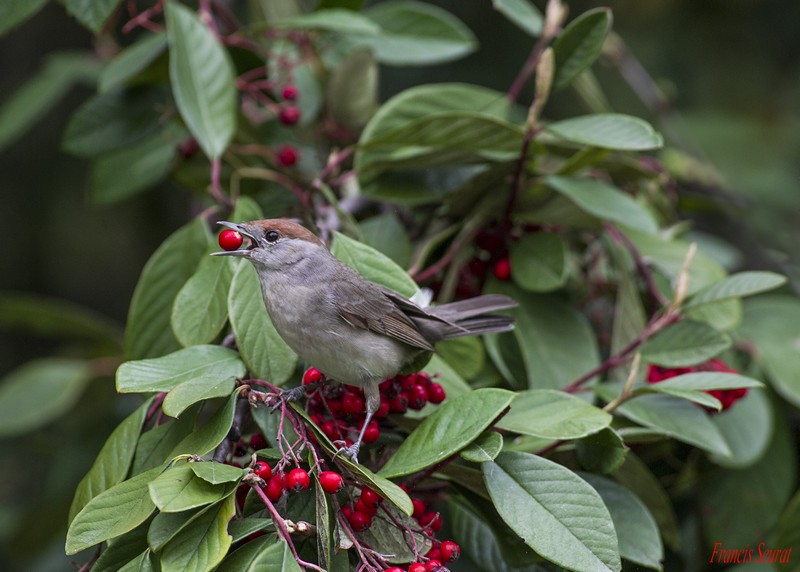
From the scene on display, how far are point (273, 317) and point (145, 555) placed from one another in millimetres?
719

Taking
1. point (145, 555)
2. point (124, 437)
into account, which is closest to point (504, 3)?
point (124, 437)

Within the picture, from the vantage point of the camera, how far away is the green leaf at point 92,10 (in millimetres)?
→ 2682

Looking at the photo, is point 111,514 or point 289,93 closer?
point 111,514

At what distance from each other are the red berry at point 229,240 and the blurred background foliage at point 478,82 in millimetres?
2164

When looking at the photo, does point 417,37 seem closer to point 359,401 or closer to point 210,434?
point 359,401

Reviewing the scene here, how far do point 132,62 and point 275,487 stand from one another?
180 centimetres

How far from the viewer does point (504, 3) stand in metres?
3.07

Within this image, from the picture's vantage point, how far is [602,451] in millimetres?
2127

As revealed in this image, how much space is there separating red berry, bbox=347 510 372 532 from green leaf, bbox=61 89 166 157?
1.83 m

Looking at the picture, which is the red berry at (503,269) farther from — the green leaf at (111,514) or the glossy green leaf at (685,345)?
the green leaf at (111,514)

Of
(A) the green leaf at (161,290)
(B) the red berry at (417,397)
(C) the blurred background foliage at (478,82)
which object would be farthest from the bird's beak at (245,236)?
(C) the blurred background foliage at (478,82)

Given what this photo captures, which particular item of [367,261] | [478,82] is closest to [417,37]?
[367,261]

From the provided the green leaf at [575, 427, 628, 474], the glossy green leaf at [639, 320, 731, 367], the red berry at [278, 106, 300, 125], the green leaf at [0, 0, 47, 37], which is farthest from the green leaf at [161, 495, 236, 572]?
the green leaf at [0, 0, 47, 37]

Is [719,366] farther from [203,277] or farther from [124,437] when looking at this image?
[124,437]
